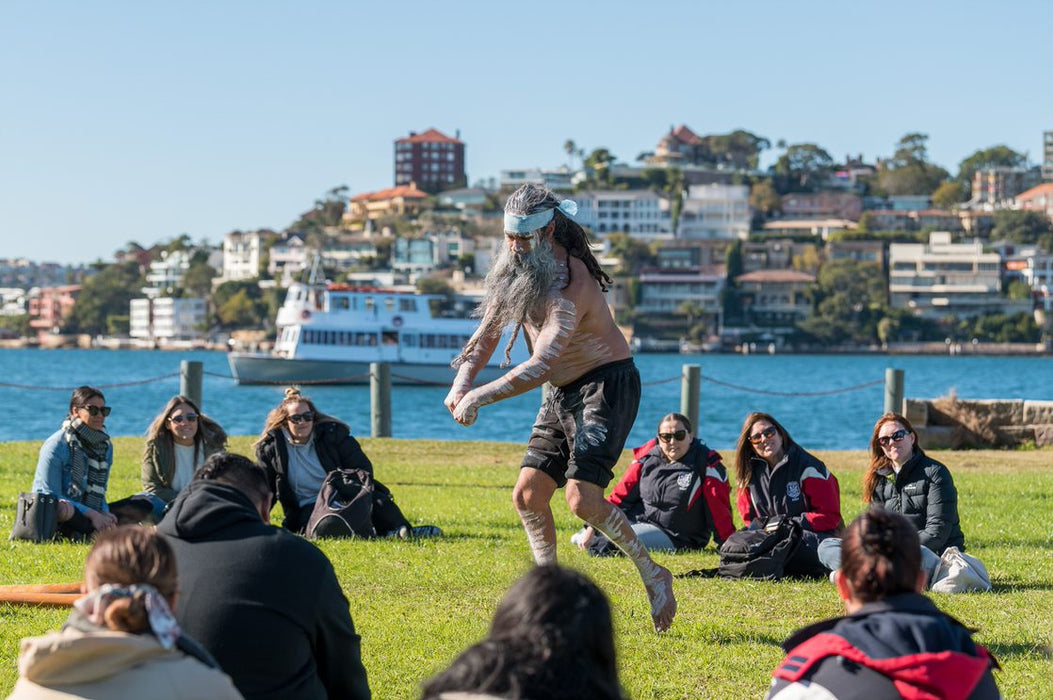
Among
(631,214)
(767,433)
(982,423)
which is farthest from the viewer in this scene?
(631,214)

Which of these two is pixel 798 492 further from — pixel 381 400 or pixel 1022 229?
pixel 1022 229

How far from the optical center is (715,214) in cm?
19412

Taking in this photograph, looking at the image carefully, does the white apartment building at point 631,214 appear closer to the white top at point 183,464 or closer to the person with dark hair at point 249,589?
the white top at point 183,464

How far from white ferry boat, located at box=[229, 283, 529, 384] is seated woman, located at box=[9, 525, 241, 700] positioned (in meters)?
60.0

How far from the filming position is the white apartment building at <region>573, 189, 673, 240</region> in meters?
→ 193

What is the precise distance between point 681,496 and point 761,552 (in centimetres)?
121

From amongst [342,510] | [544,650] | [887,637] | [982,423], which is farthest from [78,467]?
[982,423]

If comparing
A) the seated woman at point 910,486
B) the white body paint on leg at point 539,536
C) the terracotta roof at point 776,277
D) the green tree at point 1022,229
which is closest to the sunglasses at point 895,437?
the seated woman at point 910,486

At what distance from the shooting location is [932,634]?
3234mm

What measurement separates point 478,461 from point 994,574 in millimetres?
7521

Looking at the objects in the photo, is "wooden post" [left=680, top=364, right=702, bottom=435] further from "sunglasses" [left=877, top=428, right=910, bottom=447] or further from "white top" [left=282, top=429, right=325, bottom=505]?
"sunglasses" [left=877, top=428, right=910, bottom=447]

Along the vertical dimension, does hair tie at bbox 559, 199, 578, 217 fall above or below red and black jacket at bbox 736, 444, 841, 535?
above

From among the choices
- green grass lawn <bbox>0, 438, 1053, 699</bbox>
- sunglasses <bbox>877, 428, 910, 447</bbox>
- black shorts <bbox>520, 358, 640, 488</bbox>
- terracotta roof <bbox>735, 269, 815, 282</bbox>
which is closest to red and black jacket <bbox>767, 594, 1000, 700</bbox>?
green grass lawn <bbox>0, 438, 1053, 699</bbox>

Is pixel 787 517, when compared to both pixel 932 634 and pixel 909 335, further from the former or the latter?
pixel 909 335
